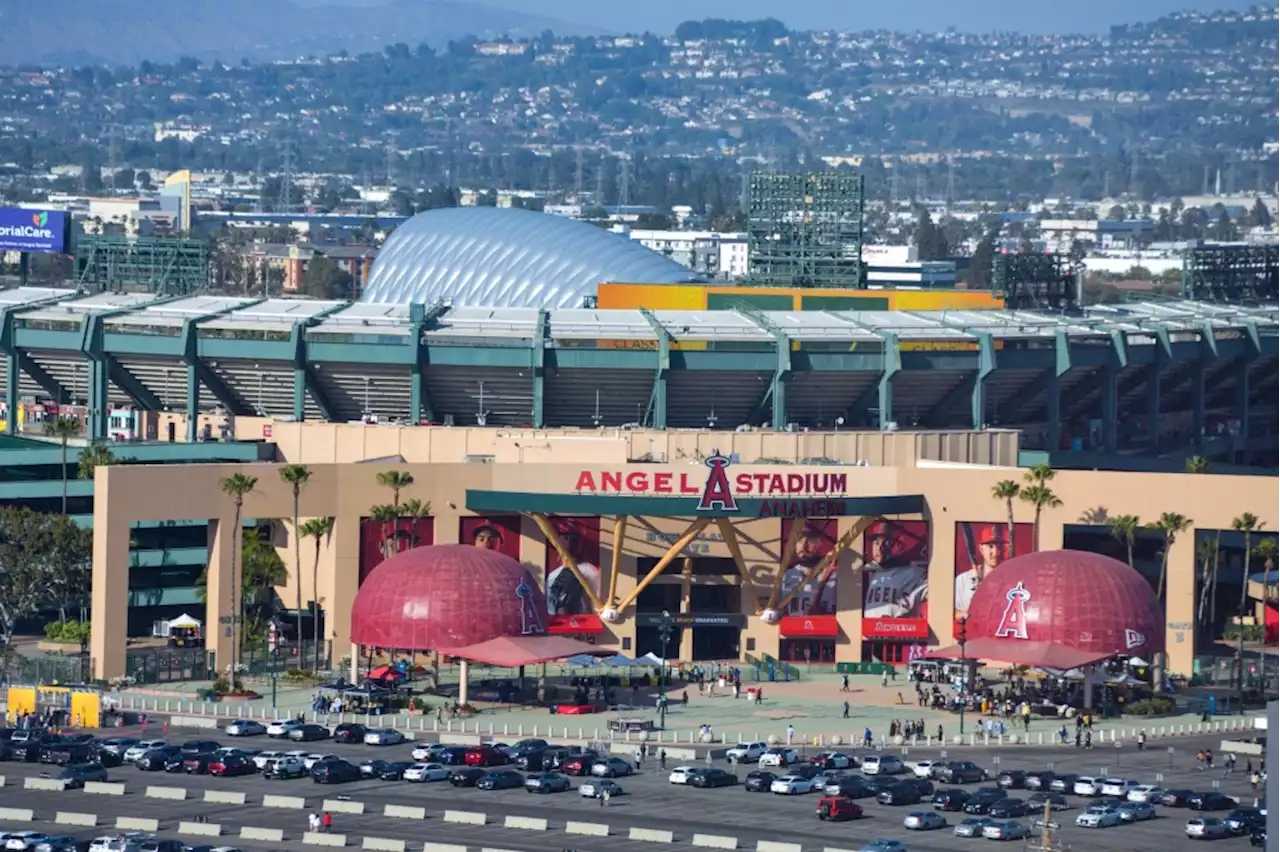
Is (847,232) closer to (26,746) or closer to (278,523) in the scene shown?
(278,523)

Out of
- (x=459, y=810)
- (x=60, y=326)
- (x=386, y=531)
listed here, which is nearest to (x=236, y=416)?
(x=60, y=326)

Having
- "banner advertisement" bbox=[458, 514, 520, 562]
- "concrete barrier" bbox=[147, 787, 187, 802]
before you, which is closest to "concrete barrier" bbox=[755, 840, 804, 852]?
"concrete barrier" bbox=[147, 787, 187, 802]

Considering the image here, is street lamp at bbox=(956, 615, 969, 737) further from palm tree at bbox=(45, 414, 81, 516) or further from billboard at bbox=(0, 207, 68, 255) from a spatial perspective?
billboard at bbox=(0, 207, 68, 255)

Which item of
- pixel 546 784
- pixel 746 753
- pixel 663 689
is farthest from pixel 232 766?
pixel 663 689

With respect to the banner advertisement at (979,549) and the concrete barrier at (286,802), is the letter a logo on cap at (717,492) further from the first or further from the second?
the concrete barrier at (286,802)

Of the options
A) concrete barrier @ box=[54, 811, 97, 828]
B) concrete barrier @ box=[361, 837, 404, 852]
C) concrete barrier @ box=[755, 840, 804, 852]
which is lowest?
concrete barrier @ box=[54, 811, 97, 828]

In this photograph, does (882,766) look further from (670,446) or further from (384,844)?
(670,446)

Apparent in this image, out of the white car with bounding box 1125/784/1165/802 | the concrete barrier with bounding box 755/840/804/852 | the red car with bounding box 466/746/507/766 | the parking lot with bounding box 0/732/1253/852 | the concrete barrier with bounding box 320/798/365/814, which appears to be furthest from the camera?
the red car with bounding box 466/746/507/766
